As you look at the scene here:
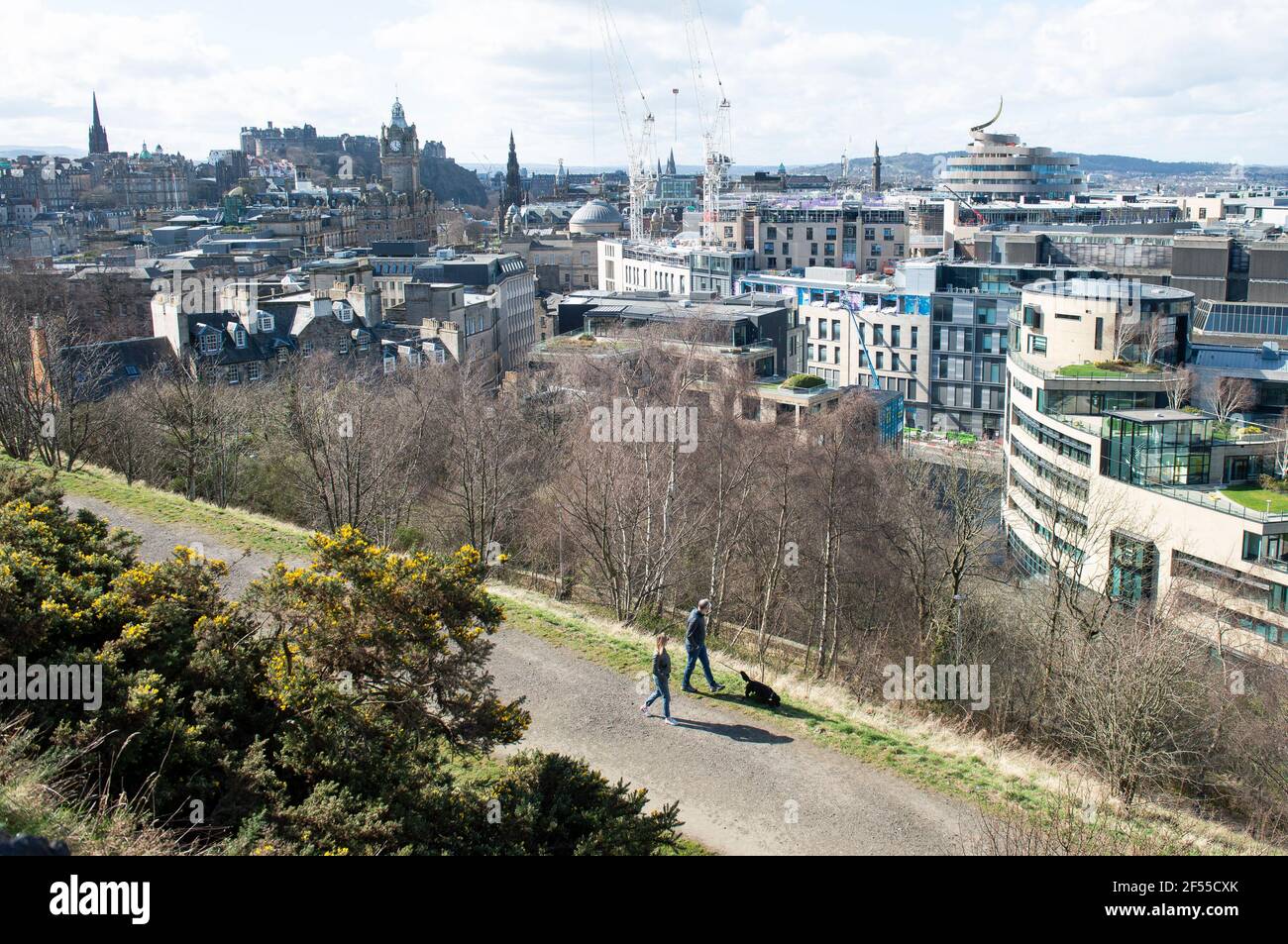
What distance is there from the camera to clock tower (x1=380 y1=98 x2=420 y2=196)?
165125 millimetres

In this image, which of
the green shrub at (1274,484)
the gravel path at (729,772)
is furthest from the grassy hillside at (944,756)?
the green shrub at (1274,484)

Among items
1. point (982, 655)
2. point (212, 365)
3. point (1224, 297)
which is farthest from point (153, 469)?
point (1224, 297)

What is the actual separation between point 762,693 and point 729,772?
1936 mm

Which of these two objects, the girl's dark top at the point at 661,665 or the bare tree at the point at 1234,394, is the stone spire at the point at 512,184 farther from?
the girl's dark top at the point at 661,665

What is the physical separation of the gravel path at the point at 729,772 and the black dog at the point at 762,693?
0.43 meters

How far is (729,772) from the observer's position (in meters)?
12.4

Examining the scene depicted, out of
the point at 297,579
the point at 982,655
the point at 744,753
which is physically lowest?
the point at 982,655

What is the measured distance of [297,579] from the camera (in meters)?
10.8

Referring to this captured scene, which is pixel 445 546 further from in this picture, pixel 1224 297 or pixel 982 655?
pixel 1224 297

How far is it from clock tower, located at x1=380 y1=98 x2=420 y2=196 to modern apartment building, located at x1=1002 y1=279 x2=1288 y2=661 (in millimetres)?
137642

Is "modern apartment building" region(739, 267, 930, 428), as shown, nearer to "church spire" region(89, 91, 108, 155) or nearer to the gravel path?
the gravel path

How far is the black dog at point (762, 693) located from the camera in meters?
14.1

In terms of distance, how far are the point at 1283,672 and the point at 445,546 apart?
19.5 m

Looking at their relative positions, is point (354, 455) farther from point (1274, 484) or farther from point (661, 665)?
point (1274, 484)
